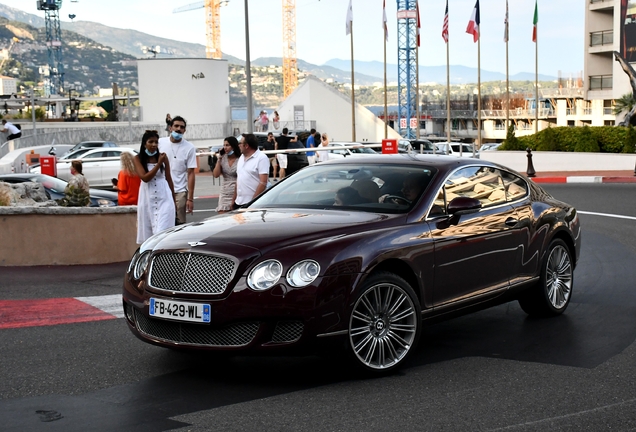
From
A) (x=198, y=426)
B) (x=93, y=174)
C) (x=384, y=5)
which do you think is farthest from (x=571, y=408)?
(x=384, y=5)

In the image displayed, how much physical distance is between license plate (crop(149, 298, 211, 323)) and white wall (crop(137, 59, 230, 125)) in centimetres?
6175

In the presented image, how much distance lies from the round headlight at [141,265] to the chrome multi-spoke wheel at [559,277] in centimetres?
385

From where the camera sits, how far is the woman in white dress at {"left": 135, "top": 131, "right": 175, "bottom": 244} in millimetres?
10312

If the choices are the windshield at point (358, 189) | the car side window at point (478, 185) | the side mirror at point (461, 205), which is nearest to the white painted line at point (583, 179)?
the car side window at point (478, 185)

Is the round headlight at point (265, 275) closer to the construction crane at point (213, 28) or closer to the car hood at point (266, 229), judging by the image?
the car hood at point (266, 229)

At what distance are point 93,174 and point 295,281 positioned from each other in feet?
79.7

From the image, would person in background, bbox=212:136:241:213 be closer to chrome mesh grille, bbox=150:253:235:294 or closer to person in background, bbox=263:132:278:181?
chrome mesh grille, bbox=150:253:235:294

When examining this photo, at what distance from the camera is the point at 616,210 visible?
1856cm

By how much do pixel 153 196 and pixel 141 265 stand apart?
4059 millimetres

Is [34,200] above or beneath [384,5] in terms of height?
beneath

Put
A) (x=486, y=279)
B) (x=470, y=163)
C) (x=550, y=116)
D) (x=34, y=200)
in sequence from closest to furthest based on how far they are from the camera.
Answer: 1. (x=486, y=279)
2. (x=470, y=163)
3. (x=34, y=200)
4. (x=550, y=116)

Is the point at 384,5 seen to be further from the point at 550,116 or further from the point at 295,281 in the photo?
the point at 295,281

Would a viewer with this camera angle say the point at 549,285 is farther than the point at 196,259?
Yes

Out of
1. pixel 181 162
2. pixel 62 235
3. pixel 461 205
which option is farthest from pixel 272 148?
pixel 461 205
